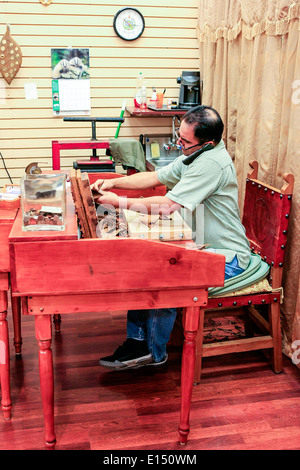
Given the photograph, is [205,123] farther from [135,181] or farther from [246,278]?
[246,278]

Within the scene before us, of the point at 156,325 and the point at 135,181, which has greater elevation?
the point at 135,181

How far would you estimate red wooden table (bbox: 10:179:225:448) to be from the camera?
5.82 ft

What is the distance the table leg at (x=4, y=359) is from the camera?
2.08 m

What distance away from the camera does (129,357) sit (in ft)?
8.34

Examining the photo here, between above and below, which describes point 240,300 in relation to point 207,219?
below

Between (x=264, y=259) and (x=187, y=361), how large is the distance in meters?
0.90

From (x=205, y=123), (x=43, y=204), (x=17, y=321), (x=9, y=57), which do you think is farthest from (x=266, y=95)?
(x=9, y=57)

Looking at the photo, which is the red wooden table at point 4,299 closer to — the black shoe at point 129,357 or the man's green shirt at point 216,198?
the black shoe at point 129,357

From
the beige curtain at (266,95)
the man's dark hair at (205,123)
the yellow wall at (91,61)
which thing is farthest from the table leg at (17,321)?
the yellow wall at (91,61)

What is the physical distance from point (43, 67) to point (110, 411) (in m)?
2.97

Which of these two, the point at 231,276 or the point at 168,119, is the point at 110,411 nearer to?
the point at 231,276

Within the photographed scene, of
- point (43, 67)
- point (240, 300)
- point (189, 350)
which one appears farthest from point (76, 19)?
point (189, 350)

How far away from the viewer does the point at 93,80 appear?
421cm

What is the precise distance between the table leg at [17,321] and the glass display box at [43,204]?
3.10ft
